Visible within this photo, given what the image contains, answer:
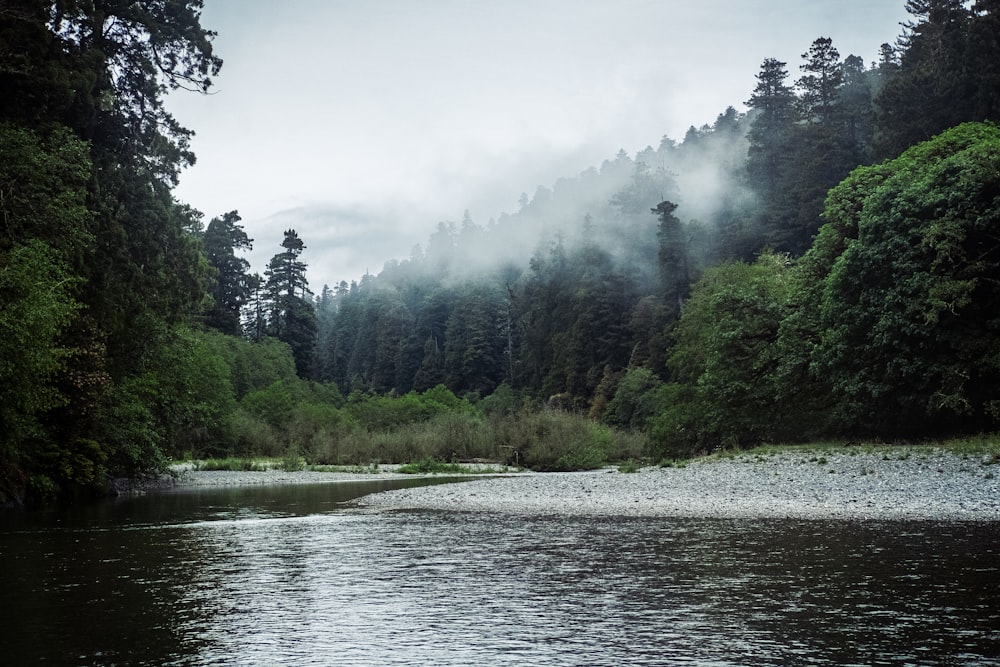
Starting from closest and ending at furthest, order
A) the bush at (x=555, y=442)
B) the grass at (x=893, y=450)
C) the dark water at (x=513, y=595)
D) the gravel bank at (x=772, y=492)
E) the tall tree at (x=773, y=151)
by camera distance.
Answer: the dark water at (x=513, y=595) → the gravel bank at (x=772, y=492) → the grass at (x=893, y=450) → the bush at (x=555, y=442) → the tall tree at (x=773, y=151)

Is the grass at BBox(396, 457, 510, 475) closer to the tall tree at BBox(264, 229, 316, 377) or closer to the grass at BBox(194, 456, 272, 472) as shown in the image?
the grass at BBox(194, 456, 272, 472)

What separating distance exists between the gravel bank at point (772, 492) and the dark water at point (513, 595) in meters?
2.96

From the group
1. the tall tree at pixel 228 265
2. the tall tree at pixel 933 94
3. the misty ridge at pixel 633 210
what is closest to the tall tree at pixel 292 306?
the tall tree at pixel 228 265

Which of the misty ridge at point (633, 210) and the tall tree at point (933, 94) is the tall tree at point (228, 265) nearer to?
the misty ridge at point (633, 210)

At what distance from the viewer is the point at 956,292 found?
99.6ft

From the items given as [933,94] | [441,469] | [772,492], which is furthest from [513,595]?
[933,94]

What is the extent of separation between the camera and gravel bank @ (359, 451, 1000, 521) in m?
21.4

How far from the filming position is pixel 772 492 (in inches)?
1016

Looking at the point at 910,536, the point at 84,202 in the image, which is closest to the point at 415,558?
the point at 910,536

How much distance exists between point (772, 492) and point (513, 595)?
54.6 feet

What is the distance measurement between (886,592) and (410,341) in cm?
13621

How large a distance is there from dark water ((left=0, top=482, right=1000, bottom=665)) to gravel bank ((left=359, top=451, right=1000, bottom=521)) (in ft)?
9.70

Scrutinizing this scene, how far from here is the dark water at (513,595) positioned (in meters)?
8.50

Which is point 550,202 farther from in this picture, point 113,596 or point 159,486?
point 113,596
